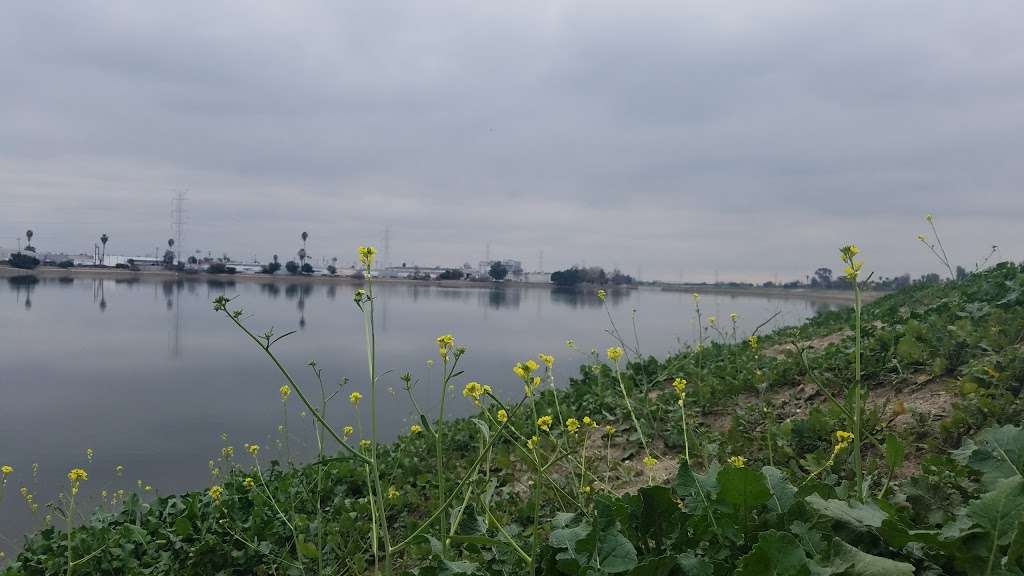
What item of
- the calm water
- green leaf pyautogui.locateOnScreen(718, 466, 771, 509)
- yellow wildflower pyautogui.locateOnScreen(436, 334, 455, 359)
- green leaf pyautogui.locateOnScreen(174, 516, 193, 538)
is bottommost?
the calm water

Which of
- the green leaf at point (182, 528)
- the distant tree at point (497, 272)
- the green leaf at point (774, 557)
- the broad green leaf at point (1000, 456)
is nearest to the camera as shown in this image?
the green leaf at point (774, 557)

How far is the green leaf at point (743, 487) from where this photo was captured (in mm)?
1337

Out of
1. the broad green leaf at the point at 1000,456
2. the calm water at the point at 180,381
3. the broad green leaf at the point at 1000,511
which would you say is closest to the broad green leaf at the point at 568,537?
the broad green leaf at the point at 1000,511

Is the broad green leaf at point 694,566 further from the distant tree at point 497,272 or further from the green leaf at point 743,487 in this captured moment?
the distant tree at point 497,272


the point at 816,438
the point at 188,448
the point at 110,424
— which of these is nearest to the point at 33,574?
the point at 816,438

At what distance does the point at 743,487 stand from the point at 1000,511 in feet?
1.61

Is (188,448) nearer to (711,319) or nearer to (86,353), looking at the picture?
(711,319)

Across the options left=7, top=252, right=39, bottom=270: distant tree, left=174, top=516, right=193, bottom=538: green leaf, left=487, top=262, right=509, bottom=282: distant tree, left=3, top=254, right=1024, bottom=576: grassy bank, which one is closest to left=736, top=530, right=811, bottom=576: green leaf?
left=3, top=254, right=1024, bottom=576: grassy bank

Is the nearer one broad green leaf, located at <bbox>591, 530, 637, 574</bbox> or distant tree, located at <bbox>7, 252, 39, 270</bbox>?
broad green leaf, located at <bbox>591, 530, 637, 574</bbox>

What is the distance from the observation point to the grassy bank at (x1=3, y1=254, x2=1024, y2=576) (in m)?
1.27

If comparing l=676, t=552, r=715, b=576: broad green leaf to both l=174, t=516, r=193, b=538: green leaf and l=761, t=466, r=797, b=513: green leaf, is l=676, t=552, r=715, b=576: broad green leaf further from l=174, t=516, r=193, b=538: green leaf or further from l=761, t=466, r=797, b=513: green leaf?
l=174, t=516, r=193, b=538: green leaf

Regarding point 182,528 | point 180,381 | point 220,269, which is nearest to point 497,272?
point 220,269

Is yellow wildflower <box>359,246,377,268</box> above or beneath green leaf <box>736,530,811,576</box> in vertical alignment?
above

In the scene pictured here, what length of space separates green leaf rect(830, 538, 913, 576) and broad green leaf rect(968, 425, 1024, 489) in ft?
1.71
